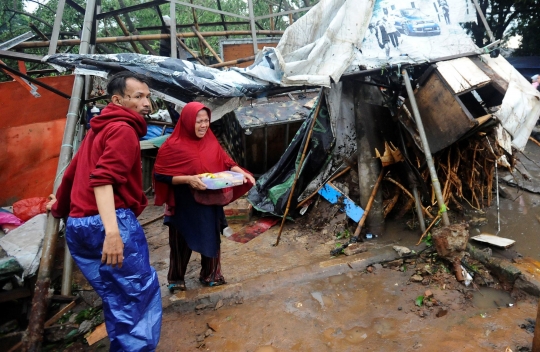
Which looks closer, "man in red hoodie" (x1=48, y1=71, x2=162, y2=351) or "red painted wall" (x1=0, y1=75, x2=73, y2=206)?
"man in red hoodie" (x1=48, y1=71, x2=162, y2=351)

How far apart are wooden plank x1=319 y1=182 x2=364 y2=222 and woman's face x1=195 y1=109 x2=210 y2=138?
2.50 m

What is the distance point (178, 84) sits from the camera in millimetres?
3572

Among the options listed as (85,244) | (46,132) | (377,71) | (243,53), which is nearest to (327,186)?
(377,71)

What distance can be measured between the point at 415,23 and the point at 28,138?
5428 mm

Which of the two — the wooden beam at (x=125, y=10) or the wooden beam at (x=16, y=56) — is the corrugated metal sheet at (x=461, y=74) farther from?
the wooden beam at (x=16, y=56)

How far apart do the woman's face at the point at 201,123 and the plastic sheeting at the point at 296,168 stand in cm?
237

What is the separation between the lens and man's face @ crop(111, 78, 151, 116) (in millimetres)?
2131

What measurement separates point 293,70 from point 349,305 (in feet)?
8.37

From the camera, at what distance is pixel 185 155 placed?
2959 millimetres

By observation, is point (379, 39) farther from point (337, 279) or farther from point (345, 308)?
point (345, 308)

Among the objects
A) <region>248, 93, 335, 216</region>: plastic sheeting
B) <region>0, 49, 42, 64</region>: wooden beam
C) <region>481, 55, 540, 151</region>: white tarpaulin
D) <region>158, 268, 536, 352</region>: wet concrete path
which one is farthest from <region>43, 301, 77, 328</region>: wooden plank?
<region>481, 55, 540, 151</region>: white tarpaulin

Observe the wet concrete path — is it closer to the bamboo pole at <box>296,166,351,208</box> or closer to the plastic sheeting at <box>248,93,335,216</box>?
the bamboo pole at <box>296,166,351,208</box>

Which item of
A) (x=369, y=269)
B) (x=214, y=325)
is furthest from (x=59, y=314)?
(x=369, y=269)

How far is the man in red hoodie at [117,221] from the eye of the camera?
1.93 m
